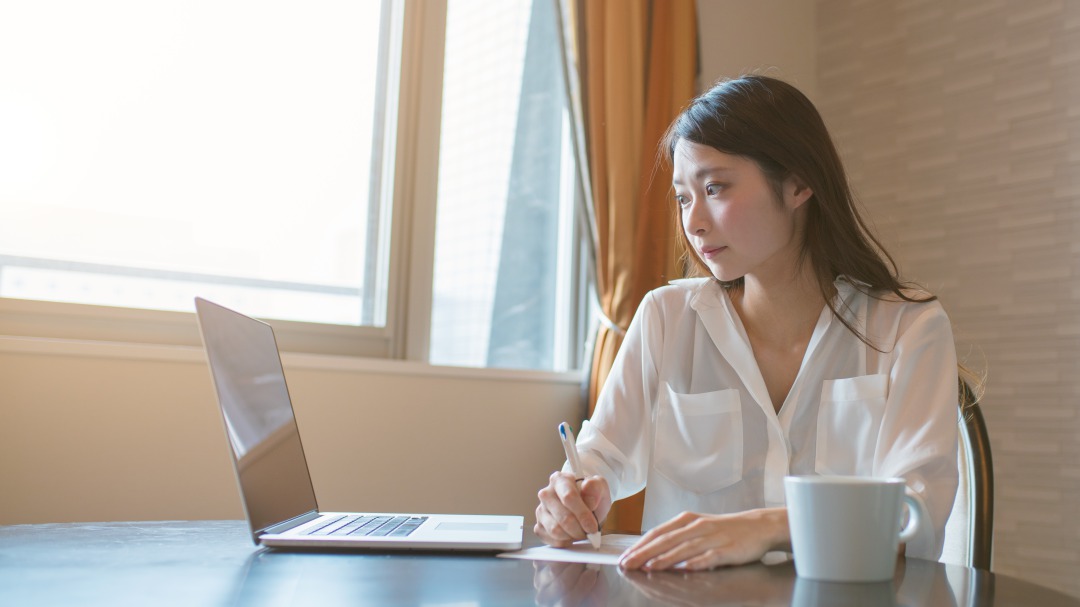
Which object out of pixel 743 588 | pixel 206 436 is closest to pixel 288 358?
pixel 206 436

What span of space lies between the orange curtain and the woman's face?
3.04ft

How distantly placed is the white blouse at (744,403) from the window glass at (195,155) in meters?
0.91

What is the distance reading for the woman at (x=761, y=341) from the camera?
1.31 m

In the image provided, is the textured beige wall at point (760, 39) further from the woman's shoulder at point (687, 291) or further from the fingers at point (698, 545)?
the fingers at point (698, 545)

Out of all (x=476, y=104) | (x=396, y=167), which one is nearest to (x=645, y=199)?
(x=476, y=104)

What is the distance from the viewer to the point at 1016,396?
2.41 metres

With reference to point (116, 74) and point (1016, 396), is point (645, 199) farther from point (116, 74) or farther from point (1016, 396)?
point (116, 74)

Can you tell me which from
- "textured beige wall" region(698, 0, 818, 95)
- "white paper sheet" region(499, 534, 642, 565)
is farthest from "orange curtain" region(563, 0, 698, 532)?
"white paper sheet" region(499, 534, 642, 565)

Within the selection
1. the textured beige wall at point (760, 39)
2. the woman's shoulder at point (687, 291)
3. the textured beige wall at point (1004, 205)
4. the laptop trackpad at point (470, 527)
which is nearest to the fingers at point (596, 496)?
the laptop trackpad at point (470, 527)

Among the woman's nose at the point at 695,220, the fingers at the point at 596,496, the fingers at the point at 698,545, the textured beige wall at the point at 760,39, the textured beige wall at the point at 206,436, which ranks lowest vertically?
the textured beige wall at the point at 206,436

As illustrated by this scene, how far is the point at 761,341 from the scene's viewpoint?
4.92ft

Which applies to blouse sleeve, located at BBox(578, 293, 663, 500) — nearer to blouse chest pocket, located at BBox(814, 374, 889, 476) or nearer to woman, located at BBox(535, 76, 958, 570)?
woman, located at BBox(535, 76, 958, 570)

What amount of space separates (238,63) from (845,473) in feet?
5.15

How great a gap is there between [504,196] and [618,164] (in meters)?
0.32
